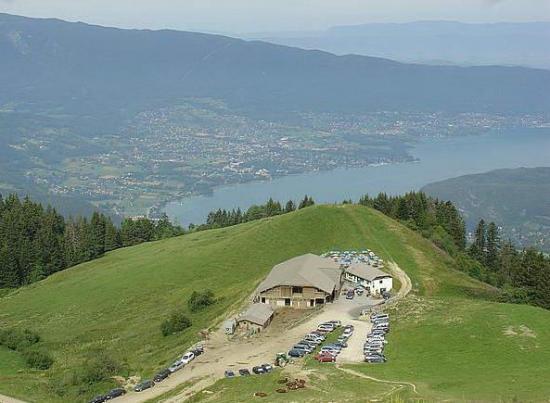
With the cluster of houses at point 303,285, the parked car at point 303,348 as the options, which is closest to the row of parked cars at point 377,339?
the parked car at point 303,348

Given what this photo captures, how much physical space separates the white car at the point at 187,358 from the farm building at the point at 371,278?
24236 mm

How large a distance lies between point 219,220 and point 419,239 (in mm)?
60704

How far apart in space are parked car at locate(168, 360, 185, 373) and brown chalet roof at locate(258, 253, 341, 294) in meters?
16.6

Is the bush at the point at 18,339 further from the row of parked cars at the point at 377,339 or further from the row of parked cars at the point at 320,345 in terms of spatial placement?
the row of parked cars at the point at 377,339

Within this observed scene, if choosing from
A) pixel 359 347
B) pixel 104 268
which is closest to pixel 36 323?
pixel 104 268

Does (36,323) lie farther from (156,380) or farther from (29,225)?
(29,225)

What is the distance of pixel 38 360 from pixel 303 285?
2711 centimetres

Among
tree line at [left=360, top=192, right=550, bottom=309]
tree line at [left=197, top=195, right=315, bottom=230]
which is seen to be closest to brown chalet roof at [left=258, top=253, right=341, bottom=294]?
tree line at [left=360, top=192, right=550, bottom=309]

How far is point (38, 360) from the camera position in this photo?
65812 millimetres

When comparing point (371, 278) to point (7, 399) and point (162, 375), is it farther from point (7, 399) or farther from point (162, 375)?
point (7, 399)

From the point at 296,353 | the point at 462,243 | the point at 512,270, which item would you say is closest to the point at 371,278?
the point at 296,353

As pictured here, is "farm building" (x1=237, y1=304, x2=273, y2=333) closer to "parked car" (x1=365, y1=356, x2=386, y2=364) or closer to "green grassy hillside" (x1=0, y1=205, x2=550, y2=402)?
"green grassy hillside" (x1=0, y1=205, x2=550, y2=402)

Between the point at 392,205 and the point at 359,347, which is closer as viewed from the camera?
the point at 359,347

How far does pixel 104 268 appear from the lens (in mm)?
102000
